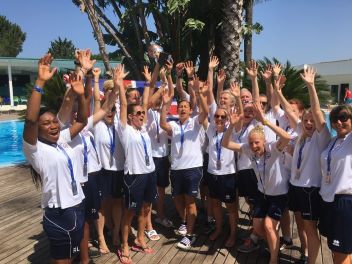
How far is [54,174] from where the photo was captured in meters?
2.88

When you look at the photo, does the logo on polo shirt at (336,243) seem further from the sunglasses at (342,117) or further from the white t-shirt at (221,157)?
the white t-shirt at (221,157)

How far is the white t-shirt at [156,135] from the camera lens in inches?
197

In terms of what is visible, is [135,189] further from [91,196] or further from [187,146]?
[187,146]

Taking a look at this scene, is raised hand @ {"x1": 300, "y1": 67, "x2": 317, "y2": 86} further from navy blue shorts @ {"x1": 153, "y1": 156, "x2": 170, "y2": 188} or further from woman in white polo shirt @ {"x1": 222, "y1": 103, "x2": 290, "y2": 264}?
navy blue shorts @ {"x1": 153, "y1": 156, "x2": 170, "y2": 188}

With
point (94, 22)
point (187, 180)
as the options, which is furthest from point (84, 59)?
point (94, 22)

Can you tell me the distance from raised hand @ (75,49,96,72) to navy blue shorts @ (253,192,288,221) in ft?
7.67

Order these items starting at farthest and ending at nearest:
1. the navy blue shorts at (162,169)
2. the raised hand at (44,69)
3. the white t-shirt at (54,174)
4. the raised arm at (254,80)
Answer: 1. the navy blue shorts at (162,169)
2. the raised arm at (254,80)
3. the white t-shirt at (54,174)
4. the raised hand at (44,69)

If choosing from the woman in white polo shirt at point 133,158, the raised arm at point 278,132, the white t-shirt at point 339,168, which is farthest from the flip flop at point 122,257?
the white t-shirt at point 339,168

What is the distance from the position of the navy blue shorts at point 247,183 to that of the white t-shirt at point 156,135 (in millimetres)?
1186

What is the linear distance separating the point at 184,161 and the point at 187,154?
0.10m

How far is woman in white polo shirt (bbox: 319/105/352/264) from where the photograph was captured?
3.01 metres

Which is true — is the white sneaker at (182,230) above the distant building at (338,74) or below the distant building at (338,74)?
below

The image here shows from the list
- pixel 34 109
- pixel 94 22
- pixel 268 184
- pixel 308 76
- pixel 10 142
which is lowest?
pixel 10 142

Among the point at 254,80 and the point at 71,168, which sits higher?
the point at 254,80
